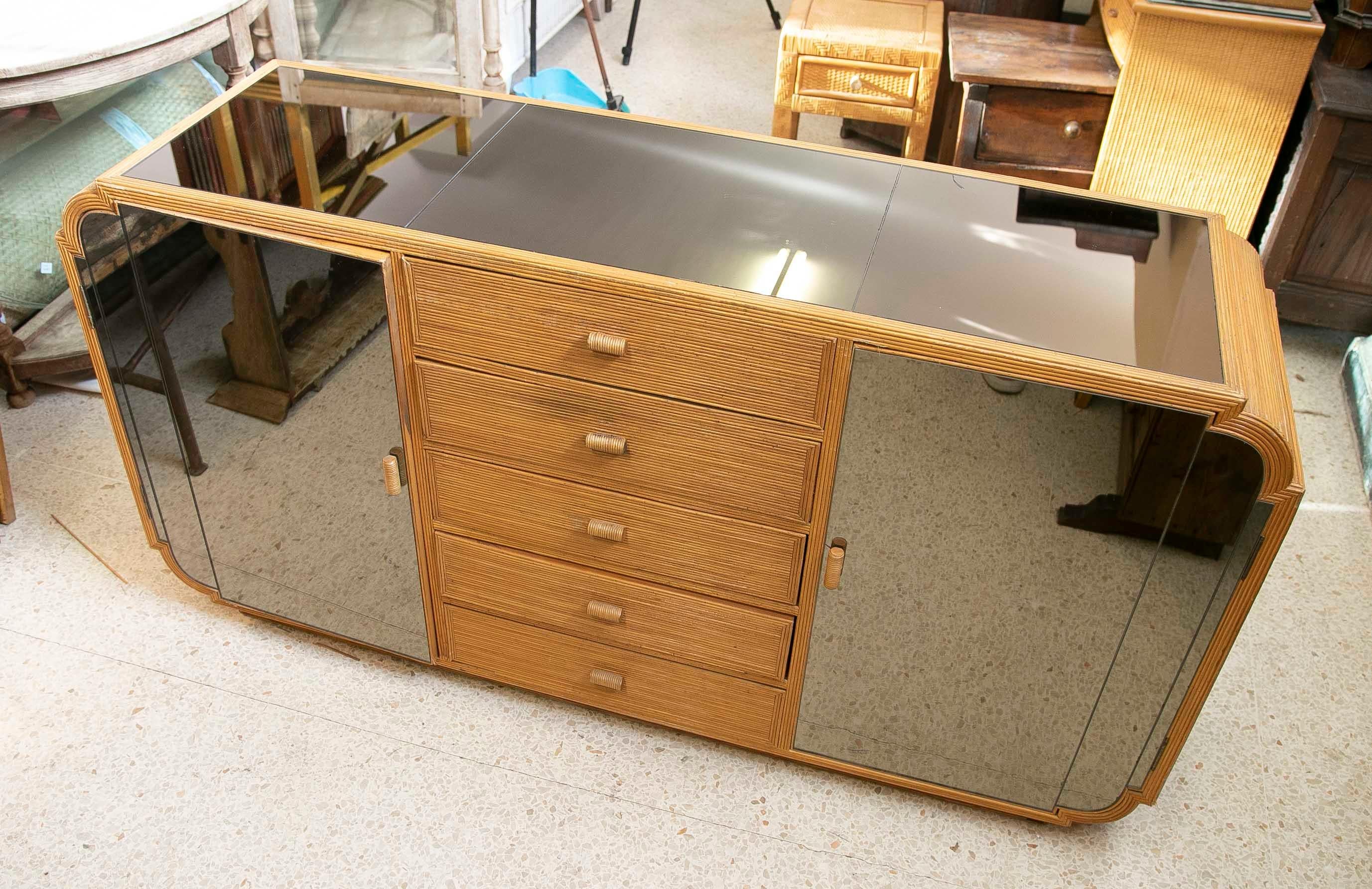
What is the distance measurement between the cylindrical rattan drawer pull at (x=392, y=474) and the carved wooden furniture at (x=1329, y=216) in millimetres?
2040

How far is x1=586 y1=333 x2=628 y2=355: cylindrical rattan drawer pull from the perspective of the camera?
1433 mm

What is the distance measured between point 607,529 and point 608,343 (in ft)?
1.00

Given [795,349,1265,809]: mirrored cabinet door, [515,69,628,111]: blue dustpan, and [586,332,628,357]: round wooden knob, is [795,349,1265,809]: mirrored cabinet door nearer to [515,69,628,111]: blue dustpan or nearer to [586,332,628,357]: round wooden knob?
[586,332,628,357]: round wooden knob

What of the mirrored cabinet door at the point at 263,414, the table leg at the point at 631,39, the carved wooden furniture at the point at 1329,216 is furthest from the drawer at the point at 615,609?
the table leg at the point at 631,39

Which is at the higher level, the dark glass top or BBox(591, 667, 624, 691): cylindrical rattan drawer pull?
the dark glass top

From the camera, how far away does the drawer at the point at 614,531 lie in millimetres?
1565

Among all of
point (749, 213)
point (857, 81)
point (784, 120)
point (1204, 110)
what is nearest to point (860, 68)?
point (857, 81)

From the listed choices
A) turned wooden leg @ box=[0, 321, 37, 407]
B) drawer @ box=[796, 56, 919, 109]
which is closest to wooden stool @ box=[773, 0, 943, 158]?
drawer @ box=[796, 56, 919, 109]

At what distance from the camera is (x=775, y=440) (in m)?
1.45

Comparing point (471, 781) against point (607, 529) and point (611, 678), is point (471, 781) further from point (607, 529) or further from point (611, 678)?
point (607, 529)

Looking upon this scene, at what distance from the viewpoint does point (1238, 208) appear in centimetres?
255

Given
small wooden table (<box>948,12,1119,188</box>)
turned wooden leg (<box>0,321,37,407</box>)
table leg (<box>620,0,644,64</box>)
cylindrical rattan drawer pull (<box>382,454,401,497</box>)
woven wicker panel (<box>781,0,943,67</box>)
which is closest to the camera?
cylindrical rattan drawer pull (<box>382,454,401,497</box>)

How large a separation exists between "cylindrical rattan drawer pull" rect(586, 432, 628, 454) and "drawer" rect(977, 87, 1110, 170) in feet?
4.59

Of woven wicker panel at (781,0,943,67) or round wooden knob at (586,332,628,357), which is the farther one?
woven wicker panel at (781,0,943,67)
